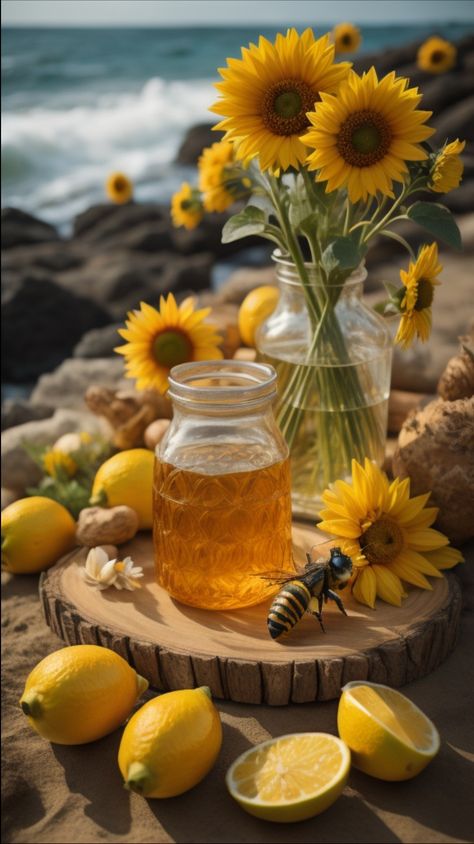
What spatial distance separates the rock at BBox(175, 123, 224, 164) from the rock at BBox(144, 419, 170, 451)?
6.43 metres

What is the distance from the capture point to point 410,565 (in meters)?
1.71

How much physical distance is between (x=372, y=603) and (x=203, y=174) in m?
1.08

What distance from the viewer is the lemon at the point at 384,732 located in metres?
1.30

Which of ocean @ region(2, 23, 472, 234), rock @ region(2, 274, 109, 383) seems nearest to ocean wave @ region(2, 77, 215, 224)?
ocean @ region(2, 23, 472, 234)

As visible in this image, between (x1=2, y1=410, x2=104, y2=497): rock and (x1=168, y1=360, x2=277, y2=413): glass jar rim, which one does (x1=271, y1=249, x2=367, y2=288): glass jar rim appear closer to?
(x1=168, y1=360, x2=277, y2=413): glass jar rim

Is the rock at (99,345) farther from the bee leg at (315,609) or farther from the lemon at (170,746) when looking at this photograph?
the lemon at (170,746)

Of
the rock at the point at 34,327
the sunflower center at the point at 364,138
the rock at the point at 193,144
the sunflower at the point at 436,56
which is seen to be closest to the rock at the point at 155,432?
the sunflower center at the point at 364,138

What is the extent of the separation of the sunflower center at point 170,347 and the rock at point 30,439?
0.50m

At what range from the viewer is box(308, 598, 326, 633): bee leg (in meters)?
1.59

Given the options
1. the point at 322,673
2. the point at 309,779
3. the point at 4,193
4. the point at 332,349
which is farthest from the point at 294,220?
the point at 4,193

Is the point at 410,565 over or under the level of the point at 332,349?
under

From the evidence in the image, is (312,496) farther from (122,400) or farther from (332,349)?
(122,400)

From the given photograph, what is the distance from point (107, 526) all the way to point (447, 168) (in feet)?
3.45

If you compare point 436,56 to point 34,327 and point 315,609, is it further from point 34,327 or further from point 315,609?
point 34,327
